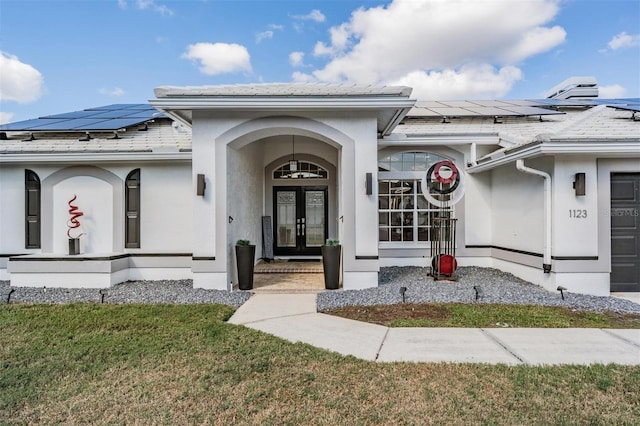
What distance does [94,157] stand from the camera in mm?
7680

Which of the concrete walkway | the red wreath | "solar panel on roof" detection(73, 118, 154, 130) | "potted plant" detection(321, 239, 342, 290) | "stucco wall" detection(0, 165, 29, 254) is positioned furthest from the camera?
"solar panel on roof" detection(73, 118, 154, 130)

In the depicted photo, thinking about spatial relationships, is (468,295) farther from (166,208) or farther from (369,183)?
(166,208)

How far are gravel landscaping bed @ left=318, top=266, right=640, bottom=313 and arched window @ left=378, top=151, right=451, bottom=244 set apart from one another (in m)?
1.82

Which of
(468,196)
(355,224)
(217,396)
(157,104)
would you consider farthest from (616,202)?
(157,104)

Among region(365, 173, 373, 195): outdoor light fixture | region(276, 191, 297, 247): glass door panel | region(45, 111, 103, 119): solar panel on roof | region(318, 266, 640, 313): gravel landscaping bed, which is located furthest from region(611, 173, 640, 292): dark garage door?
region(45, 111, 103, 119): solar panel on roof

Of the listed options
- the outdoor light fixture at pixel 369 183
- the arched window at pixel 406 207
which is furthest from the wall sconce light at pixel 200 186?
the arched window at pixel 406 207

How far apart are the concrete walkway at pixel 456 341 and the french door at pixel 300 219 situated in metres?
5.50

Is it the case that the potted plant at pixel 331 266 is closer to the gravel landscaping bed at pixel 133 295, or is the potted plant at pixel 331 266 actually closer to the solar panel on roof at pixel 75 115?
the gravel landscaping bed at pixel 133 295

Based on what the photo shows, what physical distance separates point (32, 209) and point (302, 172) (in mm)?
6798

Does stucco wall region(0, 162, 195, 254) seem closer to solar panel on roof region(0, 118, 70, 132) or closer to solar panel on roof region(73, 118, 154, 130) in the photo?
solar panel on roof region(73, 118, 154, 130)

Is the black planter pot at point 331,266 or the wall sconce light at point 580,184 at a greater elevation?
the wall sconce light at point 580,184

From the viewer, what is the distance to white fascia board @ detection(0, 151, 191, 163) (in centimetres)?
763

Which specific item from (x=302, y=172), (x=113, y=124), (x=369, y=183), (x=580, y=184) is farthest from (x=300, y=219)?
(x=580, y=184)

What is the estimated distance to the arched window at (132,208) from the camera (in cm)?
792
